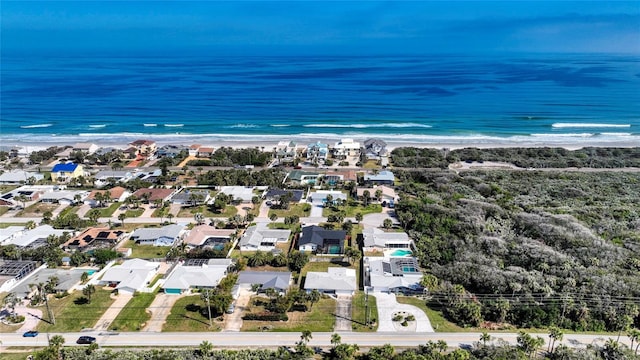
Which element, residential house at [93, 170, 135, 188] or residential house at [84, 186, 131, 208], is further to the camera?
residential house at [93, 170, 135, 188]

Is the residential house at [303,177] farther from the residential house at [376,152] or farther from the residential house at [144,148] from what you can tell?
the residential house at [144,148]

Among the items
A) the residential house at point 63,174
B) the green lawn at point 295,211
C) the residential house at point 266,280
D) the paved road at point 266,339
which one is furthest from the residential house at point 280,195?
the residential house at point 63,174

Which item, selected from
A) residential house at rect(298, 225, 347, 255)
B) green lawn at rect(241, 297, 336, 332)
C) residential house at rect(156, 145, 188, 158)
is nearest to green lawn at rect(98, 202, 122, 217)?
residential house at rect(156, 145, 188, 158)

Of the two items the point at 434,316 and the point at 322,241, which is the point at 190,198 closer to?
the point at 322,241

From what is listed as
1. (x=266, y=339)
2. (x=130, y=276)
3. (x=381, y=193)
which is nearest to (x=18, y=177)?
(x=130, y=276)

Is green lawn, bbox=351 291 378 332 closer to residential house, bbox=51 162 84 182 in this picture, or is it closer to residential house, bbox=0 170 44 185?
residential house, bbox=51 162 84 182
